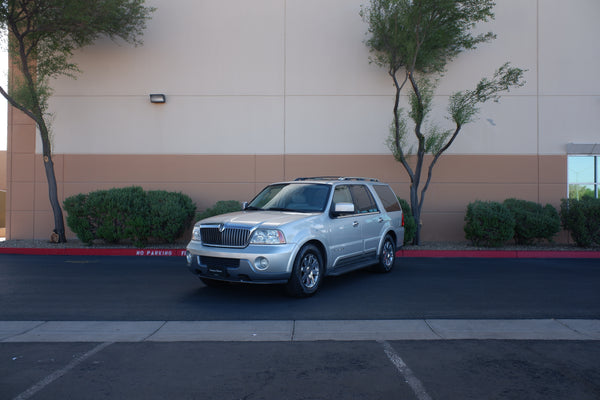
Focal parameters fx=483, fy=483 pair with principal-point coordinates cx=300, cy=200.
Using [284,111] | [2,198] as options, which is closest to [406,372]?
[284,111]

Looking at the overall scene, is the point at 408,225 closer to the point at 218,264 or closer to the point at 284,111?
the point at 284,111

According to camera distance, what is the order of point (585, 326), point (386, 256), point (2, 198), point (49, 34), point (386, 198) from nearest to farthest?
point (585, 326)
point (386, 256)
point (386, 198)
point (49, 34)
point (2, 198)

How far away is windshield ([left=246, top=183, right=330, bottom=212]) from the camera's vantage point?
8.27 m

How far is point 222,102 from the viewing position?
15.1 metres

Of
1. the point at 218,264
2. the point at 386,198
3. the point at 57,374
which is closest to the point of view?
the point at 57,374

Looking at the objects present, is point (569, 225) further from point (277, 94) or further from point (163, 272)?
point (163, 272)

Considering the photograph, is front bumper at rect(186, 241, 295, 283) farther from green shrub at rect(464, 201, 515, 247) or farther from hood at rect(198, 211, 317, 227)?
green shrub at rect(464, 201, 515, 247)

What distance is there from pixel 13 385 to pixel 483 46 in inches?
593

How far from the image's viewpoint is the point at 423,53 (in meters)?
13.3

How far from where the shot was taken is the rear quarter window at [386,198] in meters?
10.0

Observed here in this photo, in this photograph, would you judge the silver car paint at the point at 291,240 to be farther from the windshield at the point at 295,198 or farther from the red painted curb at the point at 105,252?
the red painted curb at the point at 105,252

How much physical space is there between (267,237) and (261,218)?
1.57 feet

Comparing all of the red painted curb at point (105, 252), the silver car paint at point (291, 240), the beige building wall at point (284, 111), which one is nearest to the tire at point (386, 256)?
the silver car paint at point (291, 240)

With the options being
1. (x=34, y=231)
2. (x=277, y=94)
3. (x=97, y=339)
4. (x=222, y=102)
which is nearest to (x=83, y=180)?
(x=34, y=231)
